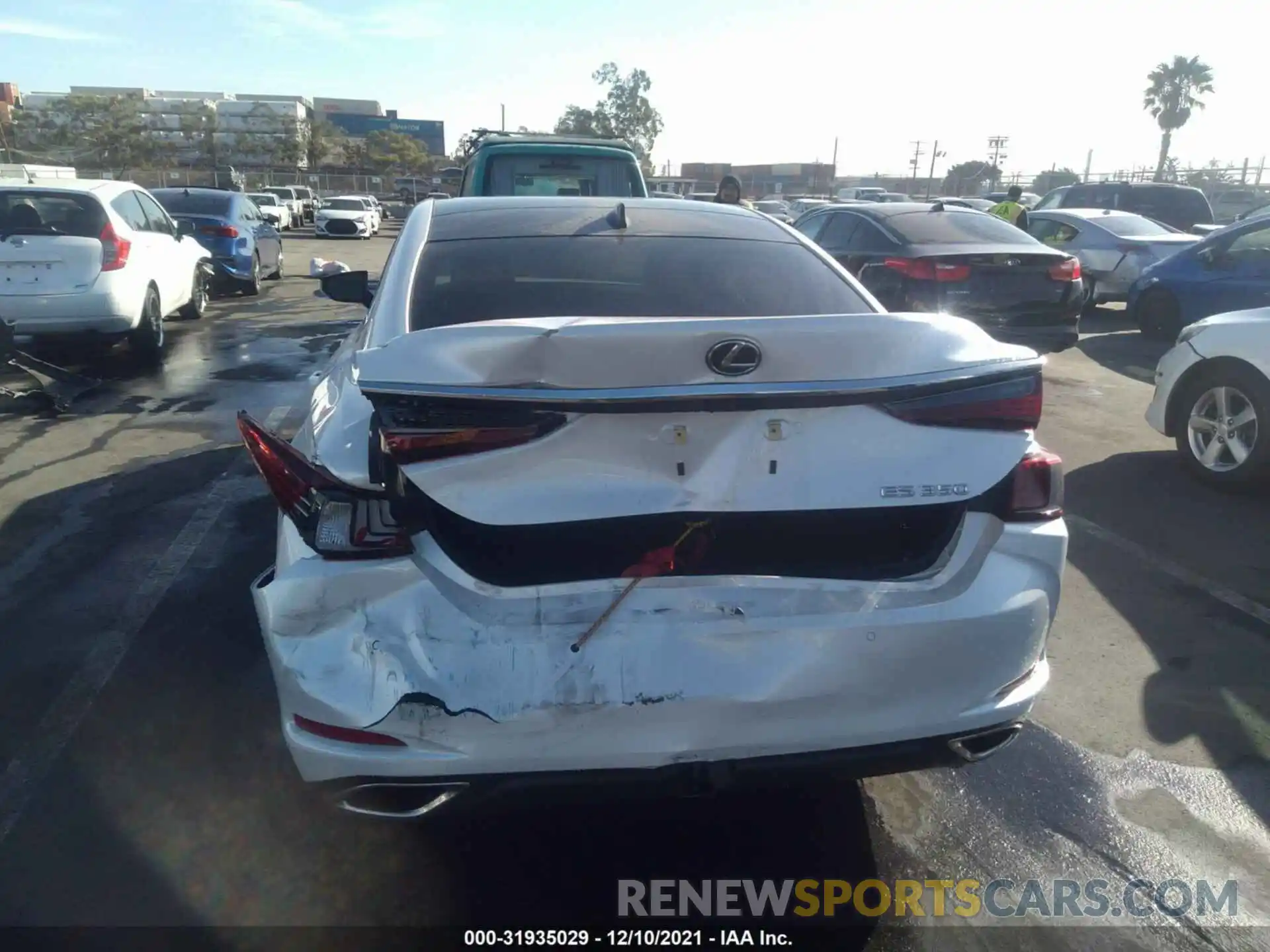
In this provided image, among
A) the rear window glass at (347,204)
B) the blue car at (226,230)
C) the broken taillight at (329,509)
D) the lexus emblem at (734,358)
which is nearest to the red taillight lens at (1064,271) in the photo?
the lexus emblem at (734,358)

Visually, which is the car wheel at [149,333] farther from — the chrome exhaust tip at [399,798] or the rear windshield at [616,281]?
the chrome exhaust tip at [399,798]

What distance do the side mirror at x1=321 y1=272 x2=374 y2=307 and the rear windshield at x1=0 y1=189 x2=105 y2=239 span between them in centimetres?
549

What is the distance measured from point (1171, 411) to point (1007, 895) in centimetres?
482

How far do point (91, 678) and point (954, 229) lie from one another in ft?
26.9

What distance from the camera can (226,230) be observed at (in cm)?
1432

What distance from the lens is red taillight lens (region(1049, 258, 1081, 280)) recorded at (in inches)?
344

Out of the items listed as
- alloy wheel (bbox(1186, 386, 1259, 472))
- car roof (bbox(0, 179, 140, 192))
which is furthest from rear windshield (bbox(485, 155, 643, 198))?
alloy wheel (bbox(1186, 386, 1259, 472))

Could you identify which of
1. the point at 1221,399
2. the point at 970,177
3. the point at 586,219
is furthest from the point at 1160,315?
the point at 970,177

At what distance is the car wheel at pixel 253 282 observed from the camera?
15.0 m

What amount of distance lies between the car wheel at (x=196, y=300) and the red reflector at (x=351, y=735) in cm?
1085

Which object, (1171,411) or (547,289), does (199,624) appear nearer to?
(547,289)

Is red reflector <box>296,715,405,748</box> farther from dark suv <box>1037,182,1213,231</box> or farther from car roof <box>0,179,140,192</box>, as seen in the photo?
dark suv <box>1037,182,1213,231</box>

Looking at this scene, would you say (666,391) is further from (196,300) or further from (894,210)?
(196,300)

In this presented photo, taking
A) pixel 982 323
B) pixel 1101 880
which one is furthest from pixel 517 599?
pixel 982 323
